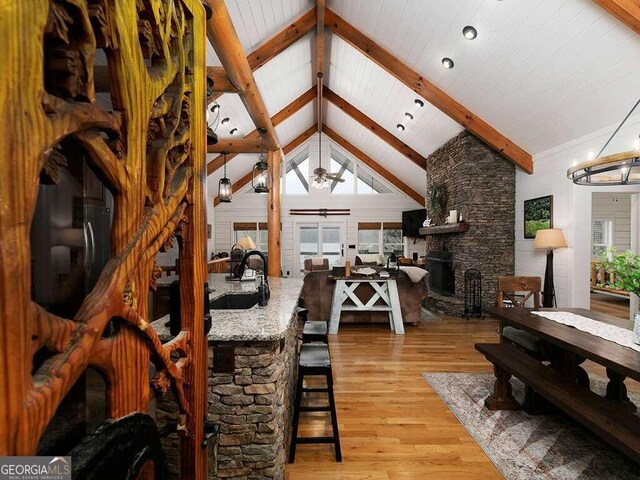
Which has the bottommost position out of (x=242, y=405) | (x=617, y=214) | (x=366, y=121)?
(x=242, y=405)

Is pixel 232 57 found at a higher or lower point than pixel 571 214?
higher

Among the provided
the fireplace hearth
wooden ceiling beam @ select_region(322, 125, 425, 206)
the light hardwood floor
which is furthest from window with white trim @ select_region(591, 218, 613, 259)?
the light hardwood floor

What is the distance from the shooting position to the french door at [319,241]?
9.23 m

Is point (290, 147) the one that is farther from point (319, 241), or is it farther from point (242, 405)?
point (242, 405)

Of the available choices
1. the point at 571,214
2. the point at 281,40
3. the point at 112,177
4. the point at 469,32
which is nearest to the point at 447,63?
the point at 469,32

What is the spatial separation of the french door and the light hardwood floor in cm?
535

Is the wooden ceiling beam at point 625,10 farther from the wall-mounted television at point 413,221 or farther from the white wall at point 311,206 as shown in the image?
the white wall at point 311,206

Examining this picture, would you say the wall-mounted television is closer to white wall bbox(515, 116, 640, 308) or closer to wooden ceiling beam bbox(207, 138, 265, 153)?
white wall bbox(515, 116, 640, 308)

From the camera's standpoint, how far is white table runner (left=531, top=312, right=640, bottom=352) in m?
1.98

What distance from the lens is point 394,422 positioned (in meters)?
2.32

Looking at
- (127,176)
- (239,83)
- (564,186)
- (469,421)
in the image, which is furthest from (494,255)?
(127,176)

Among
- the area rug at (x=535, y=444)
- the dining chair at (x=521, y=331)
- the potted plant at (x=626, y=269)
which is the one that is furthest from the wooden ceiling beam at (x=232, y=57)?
the dining chair at (x=521, y=331)

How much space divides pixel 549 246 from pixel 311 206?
6116 millimetres

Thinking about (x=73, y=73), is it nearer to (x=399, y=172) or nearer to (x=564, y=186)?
(x=564, y=186)
